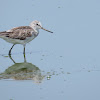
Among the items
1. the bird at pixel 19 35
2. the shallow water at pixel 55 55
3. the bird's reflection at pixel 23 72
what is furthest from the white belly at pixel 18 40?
the bird's reflection at pixel 23 72

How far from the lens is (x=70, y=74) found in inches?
469

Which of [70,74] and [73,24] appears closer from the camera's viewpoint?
[70,74]

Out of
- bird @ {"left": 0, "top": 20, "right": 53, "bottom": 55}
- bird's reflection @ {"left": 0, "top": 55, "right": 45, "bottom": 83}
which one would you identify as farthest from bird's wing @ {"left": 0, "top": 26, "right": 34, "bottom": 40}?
bird's reflection @ {"left": 0, "top": 55, "right": 45, "bottom": 83}

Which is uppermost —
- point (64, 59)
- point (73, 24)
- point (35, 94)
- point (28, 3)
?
point (28, 3)

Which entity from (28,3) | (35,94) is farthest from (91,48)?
(28,3)

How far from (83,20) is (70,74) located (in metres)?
5.73

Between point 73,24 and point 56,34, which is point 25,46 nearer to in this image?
point 56,34

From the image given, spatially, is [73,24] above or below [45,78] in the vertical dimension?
above

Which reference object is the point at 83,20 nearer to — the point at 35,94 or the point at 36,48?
the point at 36,48

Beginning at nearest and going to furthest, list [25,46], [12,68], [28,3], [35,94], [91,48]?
1. [35,94]
2. [12,68]
3. [91,48]
4. [25,46]
5. [28,3]

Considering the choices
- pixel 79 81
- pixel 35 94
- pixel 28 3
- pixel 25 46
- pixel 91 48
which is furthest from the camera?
pixel 28 3

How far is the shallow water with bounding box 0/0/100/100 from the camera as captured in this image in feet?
35.2

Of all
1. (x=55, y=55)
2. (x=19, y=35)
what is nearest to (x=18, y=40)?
(x=19, y=35)

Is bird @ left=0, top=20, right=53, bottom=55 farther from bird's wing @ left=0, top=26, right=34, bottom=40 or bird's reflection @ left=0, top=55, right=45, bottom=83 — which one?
bird's reflection @ left=0, top=55, right=45, bottom=83
